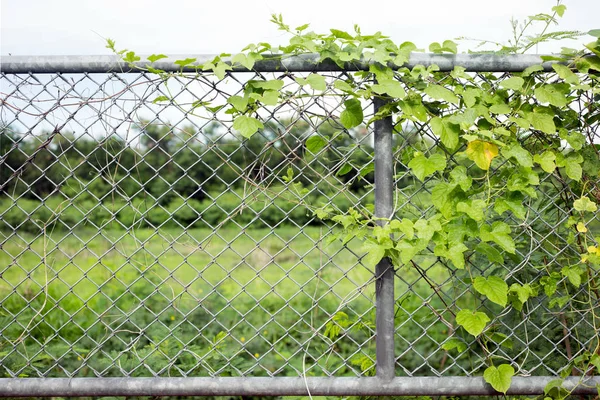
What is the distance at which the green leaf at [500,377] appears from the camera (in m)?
1.81

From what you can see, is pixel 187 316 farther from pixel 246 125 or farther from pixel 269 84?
pixel 269 84

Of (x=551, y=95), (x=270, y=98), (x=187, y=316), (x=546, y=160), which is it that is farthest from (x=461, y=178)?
(x=187, y=316)

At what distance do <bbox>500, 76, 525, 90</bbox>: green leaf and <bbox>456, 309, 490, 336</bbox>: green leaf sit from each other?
783 millimetres

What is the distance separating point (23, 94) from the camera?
6.04 feet

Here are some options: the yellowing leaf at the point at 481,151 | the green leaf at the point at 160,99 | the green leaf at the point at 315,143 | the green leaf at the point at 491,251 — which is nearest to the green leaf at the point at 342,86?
the green leaf at the point at 315,143

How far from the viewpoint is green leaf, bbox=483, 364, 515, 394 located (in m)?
1.81

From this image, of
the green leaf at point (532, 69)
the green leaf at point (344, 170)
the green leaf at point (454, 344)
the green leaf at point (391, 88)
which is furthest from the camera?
the green leaf at point (454, 344)

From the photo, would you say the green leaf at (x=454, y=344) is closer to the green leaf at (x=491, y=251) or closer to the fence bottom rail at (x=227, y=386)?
the fence bottom rail at (x=227, y=386)

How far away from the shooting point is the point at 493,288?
5.89ft

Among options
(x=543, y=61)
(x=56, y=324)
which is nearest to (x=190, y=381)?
(x=543, y=61)

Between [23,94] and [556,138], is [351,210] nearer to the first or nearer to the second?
[556,138]

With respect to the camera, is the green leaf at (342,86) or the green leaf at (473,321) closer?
the green leaf at (342,86)

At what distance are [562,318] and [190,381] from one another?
5.14 feet

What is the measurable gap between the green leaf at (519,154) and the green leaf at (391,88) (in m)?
0.43
